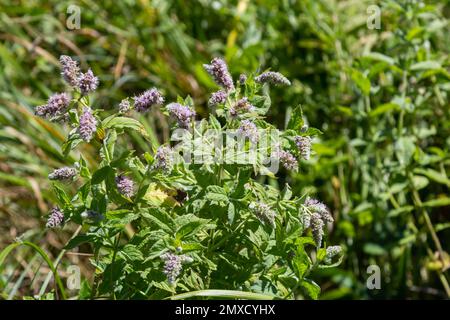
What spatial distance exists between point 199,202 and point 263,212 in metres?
0.16

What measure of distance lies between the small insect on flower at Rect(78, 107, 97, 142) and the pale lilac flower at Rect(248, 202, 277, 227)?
0.31m

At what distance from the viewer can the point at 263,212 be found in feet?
4.17

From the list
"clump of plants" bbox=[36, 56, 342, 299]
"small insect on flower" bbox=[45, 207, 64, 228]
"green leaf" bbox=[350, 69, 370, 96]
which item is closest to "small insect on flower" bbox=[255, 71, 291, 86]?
"clump of plants" bbox=[36, 56, 342, 299]

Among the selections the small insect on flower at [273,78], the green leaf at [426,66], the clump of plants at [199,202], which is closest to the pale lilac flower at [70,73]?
the clump of plants at [199,202]

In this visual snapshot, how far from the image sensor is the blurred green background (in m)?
2.27

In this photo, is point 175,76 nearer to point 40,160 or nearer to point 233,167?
point 40,160

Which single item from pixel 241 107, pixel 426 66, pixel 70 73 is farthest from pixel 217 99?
pixel 426 66

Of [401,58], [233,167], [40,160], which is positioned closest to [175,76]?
[40,160]

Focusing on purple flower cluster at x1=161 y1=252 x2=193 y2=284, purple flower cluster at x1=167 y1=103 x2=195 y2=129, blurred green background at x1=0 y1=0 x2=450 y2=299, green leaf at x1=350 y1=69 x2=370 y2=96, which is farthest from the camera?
blurred green background at x1=0 y1=0 x2=450 y2=299

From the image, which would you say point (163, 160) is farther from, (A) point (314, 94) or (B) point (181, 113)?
(A) point (314, 94)

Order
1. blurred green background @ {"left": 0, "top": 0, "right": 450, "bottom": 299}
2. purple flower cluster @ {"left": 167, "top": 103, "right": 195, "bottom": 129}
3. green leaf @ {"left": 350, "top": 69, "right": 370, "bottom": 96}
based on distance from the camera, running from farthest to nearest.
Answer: blurred green background @ {"left": 0, "top": 0, "right": 450, "bottom": 299} < green leaf @ {"left": 350, "top": 69, "right": 370, "bottom": 96} < purple flower cluster @ {"left": 167, "top": 103, "right": 195, "bottom": 129}

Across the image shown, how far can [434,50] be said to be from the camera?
2.73 metres

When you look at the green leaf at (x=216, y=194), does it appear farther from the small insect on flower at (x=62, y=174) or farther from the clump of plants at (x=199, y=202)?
the small insect on flower at (x=62, y=174)

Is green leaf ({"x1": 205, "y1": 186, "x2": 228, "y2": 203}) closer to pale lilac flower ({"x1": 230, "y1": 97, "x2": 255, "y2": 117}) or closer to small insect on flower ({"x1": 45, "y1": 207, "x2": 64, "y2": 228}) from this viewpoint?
pale lilac flower ({"x1": 230, "y1": 97, "x2": 255, "y2": 117})
